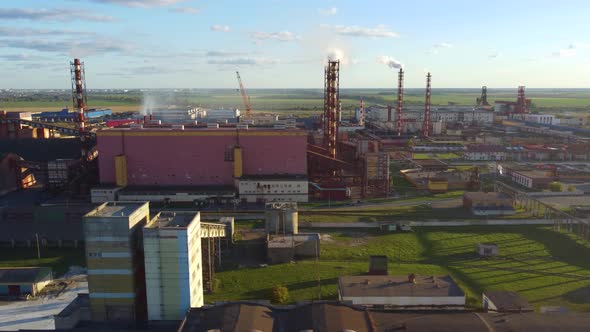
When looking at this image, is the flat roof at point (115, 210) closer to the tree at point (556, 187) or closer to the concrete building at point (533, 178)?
the concrete building at point (533, 178)

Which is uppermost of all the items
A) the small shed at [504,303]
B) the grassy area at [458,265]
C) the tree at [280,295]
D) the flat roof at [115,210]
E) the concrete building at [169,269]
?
the flat roof at [115,210]

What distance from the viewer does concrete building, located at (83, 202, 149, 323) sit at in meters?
17.0

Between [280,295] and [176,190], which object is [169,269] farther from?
[176,190]

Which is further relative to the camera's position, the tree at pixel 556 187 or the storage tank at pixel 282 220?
the tree at pixel 556 187

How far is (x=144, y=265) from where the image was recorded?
58.1 feet

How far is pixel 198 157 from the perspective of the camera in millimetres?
39781

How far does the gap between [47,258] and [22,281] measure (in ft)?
15.1

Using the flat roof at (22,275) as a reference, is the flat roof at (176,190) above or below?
above

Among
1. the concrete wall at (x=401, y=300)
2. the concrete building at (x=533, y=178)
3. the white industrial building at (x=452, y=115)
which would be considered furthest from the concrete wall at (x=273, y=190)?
the white industrial building at (x=452, y=115)

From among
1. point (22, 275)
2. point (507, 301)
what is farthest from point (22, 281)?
point (507, 301)

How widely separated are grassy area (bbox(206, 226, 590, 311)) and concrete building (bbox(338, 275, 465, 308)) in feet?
5.66

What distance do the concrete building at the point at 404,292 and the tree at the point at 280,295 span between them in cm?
238

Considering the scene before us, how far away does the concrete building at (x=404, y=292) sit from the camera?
1902cm

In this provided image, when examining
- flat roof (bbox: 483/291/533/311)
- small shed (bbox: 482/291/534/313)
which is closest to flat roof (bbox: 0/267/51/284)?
small shed (bbox: 482/291/534/313)
